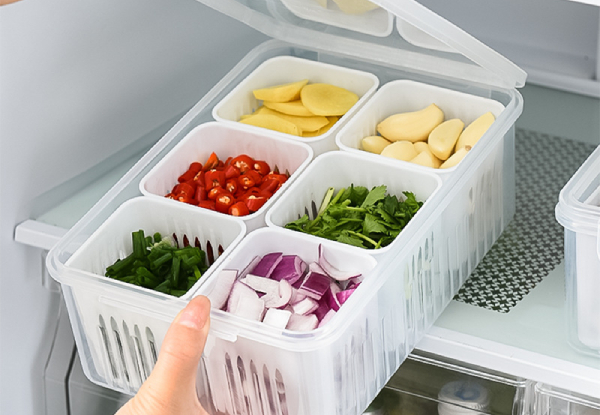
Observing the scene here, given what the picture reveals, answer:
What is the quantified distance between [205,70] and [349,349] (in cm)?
63

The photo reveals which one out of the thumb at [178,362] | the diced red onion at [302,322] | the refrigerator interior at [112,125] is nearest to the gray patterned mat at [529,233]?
the refrigerator interior at [112,125]

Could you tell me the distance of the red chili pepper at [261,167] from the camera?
1.13 meters

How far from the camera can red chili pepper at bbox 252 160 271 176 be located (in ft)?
3.70

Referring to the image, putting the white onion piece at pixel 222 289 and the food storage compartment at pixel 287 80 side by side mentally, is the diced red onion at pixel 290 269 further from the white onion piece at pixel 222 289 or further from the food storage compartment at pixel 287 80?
the food storage compartment at pixel 287 80

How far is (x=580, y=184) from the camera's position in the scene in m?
0.94

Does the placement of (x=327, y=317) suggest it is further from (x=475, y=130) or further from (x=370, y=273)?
(x=475, y=130)

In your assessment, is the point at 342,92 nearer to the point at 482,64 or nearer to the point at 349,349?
the point at 482,64

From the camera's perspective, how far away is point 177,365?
32.9 inches

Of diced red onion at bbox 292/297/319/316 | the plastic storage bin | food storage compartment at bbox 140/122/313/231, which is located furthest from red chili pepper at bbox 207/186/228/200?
the plastic storage bin

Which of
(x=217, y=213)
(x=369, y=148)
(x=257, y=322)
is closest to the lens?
(x=257, y=322)

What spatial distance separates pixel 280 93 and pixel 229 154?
105 millimetres

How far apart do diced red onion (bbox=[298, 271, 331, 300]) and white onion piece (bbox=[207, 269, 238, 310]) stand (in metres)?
0.07

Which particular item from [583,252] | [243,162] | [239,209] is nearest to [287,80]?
[243,162]

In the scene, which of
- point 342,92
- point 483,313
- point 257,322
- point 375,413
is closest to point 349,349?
point 257,322
